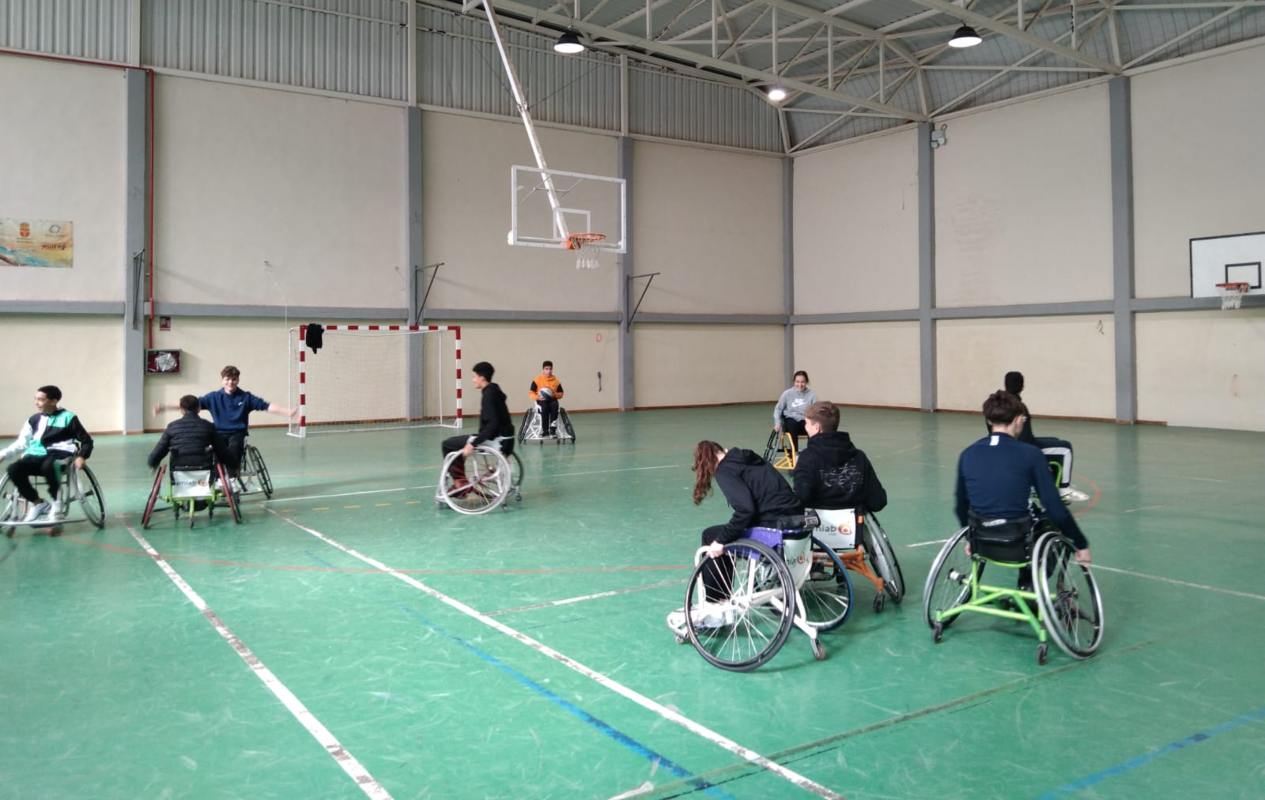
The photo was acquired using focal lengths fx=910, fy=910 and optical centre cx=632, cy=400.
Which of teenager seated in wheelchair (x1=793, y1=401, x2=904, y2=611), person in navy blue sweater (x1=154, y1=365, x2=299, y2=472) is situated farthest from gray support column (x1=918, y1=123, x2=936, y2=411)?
teenager seated in wheelchair (x1=793, y1=401, x2=904, y2=611)

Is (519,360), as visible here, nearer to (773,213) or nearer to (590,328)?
(590,328)

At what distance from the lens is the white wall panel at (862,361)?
2123 centimetres

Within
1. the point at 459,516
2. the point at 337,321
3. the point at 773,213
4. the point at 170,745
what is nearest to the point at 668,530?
the point at 459,516

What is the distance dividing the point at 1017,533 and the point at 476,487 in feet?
16.9

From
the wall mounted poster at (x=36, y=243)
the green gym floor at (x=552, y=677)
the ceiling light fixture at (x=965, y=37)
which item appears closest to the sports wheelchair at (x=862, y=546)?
the green gym floor at (x=552, y=677)

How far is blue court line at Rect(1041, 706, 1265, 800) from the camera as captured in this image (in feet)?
10.1

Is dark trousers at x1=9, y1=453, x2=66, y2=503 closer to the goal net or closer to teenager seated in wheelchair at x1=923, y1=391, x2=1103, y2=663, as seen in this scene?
teenager seated in wheelchair at x1=923, y1=391, x2=1103, y2=663

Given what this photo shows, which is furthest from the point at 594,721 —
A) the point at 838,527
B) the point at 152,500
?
the point at 152,500

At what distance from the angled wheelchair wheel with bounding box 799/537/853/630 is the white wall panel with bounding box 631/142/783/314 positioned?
637 inches

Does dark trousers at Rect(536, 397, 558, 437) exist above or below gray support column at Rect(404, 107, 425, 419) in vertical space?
below

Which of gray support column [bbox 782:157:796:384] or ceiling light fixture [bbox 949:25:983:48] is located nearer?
ceiling light fixture [bbox 949:25:983:48]

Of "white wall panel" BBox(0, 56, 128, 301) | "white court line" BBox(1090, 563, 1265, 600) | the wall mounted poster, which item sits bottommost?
"white court line" BBox(1090, 563, 1265, 600)

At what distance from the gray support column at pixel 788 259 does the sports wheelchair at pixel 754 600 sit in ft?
64.1

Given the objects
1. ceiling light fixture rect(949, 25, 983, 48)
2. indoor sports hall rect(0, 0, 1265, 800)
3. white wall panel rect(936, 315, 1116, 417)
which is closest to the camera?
indoor sports hall rect(0, 0, 1265, 800)
